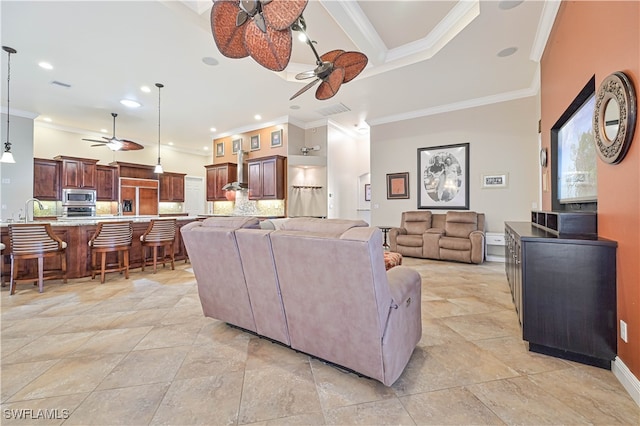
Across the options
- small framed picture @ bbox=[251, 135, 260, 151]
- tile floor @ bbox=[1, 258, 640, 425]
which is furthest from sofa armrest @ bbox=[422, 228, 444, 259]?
small framed picture @ bbox=[251, 135, 260, 151]

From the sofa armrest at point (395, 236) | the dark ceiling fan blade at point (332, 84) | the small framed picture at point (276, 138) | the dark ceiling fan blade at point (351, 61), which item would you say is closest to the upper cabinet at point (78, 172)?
the small framed picture at point (276, 138)

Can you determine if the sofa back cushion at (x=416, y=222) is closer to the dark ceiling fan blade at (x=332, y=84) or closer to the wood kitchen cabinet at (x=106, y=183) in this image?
the dark ceiling fan blade at (x=332, y=84)

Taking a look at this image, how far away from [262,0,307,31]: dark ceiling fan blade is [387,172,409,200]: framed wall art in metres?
5.30

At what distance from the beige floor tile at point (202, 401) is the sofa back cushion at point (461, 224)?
4.88 meters

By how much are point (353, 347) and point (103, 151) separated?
1000 centimetres

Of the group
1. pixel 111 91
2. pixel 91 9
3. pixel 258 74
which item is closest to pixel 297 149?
pixel 258 74

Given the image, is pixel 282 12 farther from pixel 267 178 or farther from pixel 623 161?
pixel 267 178

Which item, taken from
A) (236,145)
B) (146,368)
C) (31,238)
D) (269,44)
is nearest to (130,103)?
(236,145)

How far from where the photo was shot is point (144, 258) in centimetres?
465

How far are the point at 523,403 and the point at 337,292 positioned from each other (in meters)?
1.18

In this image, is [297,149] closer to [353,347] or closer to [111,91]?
[111,91]

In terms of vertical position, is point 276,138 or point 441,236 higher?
point 276,138

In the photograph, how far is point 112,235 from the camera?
393cm

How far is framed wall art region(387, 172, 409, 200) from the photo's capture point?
646 centimetres
